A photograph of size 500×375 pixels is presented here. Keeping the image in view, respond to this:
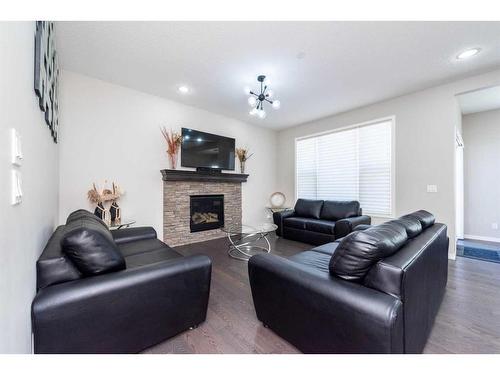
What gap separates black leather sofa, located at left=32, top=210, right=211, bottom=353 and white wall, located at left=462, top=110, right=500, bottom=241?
222 inches

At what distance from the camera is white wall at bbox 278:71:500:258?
3141 mm

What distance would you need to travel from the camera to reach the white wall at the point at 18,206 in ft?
2.21

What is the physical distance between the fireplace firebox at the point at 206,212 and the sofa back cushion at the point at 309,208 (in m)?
1.71

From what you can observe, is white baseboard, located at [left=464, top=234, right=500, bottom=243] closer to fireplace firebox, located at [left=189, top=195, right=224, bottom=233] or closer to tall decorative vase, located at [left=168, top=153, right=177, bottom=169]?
fireplace firebox, located at [left=189, top=195, right=224, bottom=233]

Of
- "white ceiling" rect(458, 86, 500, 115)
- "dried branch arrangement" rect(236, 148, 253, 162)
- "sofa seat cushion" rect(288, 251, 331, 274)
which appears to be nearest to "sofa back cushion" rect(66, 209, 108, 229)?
"sofa seat cushion" rect(288, 251, 331, 274)

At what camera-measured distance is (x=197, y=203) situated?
4160mm

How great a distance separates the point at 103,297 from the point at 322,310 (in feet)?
3.95

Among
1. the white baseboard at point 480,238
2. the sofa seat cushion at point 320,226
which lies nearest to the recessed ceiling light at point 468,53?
the sofa seat cushion at point 320,226

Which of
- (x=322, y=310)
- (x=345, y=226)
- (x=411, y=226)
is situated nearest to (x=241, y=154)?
(x=345, y=226)
